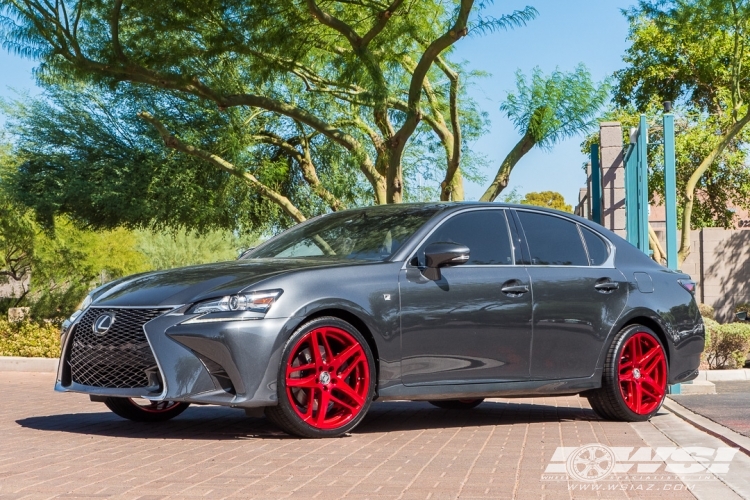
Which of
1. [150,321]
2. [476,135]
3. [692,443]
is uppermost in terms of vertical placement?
[476,135]

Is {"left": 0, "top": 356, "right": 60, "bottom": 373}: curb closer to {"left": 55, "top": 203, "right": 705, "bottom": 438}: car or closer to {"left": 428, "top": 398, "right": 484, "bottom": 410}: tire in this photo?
{"left": 428, "top": 398, "right": 484, "bottom": 410}: tire

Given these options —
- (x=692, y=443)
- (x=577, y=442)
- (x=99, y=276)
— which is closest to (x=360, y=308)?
(x=577, y=442)

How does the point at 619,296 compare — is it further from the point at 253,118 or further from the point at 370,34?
the point at 253,118

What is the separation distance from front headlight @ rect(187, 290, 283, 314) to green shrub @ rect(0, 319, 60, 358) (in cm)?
1177

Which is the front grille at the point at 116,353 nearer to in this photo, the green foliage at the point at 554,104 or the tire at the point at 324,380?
the tire at the point at 324,380

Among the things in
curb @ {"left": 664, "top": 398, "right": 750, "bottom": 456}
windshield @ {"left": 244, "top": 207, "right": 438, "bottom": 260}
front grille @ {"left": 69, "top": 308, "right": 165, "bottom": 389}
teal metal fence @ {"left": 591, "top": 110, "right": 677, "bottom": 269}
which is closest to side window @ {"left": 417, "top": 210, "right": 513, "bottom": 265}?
windshield @ {"left": 244, "top": 207, "right": 438, "bottom": 260}

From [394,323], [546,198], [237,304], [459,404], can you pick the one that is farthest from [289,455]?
[546,198]

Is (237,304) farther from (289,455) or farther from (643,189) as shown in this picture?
(643,189)

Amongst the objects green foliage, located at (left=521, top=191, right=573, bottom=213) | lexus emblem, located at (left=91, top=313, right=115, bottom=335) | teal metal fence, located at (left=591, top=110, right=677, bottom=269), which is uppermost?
green foliage, located at (left=521, top=191, right=573, bottom=213)

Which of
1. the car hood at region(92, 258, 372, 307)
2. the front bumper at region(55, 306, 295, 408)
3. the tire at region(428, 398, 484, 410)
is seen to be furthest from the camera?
the tire at region(428, 398, 484, 410)

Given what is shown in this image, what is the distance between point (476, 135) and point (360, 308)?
17.3 m

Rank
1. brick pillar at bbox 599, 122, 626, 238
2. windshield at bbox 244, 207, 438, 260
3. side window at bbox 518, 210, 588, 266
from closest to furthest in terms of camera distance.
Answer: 1. windshield at bbox 244, 207, 438, 260
2. side window at bbox 518, 210, 588, 266
3. brick pillar at bbox 599, 122, 626, 238

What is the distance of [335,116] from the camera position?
23.5m

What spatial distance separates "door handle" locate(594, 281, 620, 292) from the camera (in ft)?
28.7
